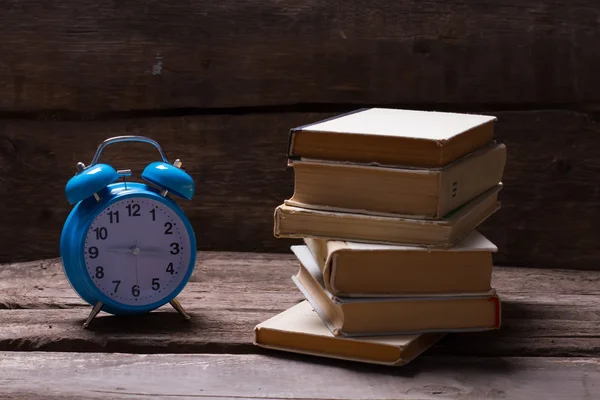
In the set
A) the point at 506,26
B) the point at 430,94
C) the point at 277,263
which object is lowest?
the point at 277,263

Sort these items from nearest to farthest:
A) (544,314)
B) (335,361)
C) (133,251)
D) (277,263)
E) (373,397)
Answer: (373,397) → (335,361) → (133,251) → (544,314) → (277,263)

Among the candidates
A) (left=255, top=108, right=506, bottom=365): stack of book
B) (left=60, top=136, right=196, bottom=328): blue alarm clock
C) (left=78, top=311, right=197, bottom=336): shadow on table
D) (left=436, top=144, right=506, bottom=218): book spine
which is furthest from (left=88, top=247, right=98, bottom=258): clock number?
(left=436, top=144, right=506, bottom=218): book spine

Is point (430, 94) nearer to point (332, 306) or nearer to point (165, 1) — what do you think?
point (165, 1)

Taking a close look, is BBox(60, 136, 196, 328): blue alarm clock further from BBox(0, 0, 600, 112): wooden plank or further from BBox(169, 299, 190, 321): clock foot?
BBox(0, 0, 600, 112): wooden plank

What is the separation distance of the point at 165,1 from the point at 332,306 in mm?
905

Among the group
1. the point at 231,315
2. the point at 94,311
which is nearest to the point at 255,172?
the point at 231,315

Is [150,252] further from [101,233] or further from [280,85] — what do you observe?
[280,85]

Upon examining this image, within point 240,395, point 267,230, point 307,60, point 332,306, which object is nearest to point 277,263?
point 267,230

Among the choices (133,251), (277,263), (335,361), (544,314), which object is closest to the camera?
(335,361)

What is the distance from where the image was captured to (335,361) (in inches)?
55.4

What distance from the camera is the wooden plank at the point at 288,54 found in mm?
2029

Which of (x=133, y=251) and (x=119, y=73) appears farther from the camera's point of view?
(x=119, y=73)

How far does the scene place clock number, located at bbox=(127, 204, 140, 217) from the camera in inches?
60.3

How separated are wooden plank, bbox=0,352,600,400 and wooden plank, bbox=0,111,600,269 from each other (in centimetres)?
70
